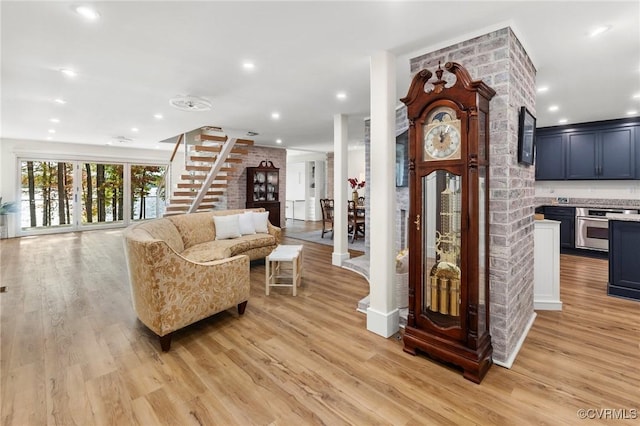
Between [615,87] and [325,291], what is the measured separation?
14.2 ft

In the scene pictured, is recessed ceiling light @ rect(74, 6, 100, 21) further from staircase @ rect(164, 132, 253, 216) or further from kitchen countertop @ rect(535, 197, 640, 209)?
kitchen countertop @ rect(535, 197, 640, 209)

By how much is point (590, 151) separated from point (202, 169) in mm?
7572

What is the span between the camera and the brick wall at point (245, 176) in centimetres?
837

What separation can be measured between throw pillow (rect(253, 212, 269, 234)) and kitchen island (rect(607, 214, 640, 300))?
15.4 ft

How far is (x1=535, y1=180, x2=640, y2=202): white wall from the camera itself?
5.44m

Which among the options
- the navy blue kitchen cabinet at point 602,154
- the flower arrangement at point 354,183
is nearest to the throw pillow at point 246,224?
the flower arrangement at point 354,183

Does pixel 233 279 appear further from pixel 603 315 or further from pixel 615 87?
pixel 615 87

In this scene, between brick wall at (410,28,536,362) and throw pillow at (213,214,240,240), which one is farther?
throw pillow at (213,214,240,240)

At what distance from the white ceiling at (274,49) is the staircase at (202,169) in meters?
1.44

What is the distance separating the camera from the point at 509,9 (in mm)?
2037

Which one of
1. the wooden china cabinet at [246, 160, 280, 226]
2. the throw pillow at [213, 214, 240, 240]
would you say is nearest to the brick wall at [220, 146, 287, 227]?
the wooden china cabinet at [246, 160, 280, 226]

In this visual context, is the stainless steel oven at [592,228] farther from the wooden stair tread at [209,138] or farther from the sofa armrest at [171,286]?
the wooden stair tread at [209,138]

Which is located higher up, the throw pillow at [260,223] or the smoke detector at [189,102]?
the smoke detector at [189,102]

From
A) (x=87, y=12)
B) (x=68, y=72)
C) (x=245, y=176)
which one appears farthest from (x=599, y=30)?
(x=245, y=176)
